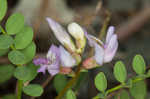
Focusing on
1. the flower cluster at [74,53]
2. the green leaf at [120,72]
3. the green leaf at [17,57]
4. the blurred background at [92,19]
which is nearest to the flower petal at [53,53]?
the flower cluster at [74,53]

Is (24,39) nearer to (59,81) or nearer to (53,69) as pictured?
(53,69)

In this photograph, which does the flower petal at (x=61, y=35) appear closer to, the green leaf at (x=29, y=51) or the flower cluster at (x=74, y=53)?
the flower cluster at (x=74, y=53)

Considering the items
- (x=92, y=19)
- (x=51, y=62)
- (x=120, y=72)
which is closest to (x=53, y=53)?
(x=51, y=62)

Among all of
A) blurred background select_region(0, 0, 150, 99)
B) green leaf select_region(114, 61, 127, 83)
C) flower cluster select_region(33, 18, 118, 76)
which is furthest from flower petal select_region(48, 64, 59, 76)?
blurred background select_region(0, 0, 150, 99)

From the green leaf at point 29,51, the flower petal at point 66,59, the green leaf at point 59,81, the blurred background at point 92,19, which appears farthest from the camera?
the blurred background at point 92,19

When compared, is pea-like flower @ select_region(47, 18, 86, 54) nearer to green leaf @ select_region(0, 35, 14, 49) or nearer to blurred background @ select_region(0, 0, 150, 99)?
green leaf @ select_region(0, 35, 14, 49)

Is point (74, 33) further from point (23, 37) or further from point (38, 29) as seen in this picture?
point (38, 29)
